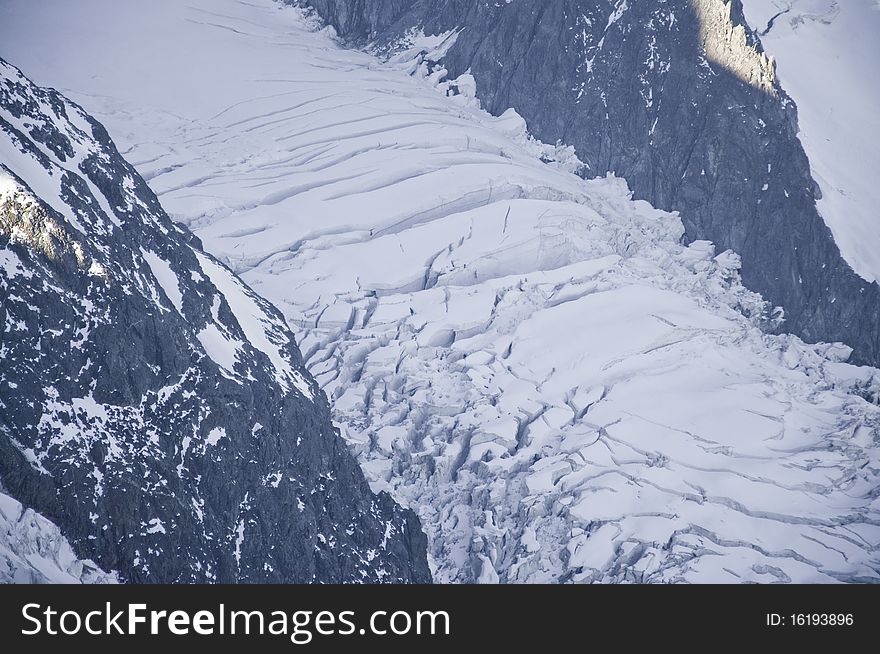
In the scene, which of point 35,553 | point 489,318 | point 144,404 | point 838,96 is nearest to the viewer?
point 35,553

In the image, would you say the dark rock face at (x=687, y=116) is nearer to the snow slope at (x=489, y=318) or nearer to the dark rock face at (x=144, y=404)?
the snow slope at (x=489, y=318)

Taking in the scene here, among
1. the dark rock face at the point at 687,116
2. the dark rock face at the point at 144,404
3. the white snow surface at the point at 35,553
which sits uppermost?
the dark rock face at the point at 687,116

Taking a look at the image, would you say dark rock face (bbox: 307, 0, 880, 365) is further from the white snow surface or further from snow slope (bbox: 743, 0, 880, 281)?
the white snow surface

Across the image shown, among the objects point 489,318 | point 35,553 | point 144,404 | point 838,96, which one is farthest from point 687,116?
point 35,553

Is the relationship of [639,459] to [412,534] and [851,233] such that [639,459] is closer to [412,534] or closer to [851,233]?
[412,534]

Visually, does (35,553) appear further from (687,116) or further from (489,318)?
(687,116)

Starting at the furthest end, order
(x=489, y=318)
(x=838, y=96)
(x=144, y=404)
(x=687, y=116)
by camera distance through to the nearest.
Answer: (x=687, y=116) < (x=838, y=96) < (x=489, y=318) < (x=144, y=404)

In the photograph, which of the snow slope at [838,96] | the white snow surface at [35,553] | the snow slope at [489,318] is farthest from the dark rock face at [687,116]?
the white snow surface at [35,553]

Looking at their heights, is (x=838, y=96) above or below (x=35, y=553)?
above
